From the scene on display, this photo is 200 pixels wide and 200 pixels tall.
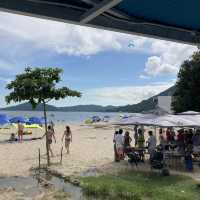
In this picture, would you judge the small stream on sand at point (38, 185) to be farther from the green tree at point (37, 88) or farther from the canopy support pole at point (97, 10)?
the canopy support pole at point (97, 10)

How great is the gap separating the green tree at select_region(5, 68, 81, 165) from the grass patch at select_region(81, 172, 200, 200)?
457 cm

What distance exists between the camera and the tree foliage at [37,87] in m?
15.8

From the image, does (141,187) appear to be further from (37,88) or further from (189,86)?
(189,86)

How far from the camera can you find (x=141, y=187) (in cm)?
1127

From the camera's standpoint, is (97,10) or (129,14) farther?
(129,14)

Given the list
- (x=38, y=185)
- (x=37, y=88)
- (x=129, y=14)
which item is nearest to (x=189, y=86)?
(x=37, y=88)

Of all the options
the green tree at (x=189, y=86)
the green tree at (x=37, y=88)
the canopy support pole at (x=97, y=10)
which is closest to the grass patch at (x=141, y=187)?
the green tree at (x=37, y=88)

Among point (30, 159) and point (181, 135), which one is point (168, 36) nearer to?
point (181, 135)

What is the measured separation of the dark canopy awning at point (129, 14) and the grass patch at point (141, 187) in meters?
6.20

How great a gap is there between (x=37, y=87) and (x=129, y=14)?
39.7 feet

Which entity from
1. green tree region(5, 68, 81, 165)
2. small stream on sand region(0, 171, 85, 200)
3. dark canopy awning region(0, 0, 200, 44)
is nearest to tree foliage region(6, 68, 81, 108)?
green tree region(5, 68, 81, 165)

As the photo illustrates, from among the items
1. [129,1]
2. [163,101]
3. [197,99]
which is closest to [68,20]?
[129,1]

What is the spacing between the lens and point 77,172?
14.7 meters

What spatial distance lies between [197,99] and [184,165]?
20.3 meters
